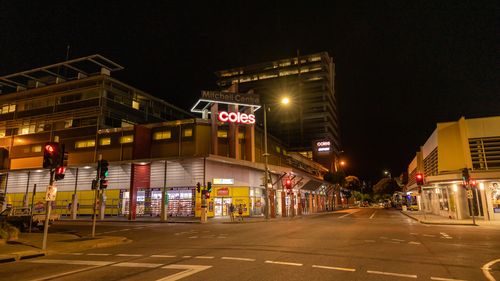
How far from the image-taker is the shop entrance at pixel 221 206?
39997 millimetres

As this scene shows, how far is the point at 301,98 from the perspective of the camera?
437 feet

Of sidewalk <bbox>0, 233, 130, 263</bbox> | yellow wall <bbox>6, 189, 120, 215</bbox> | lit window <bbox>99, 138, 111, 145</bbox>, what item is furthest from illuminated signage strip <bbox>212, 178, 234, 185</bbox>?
sidewalk <bbox>0, 233, 130, 263</bbox>

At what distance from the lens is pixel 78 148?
50469 millimetres

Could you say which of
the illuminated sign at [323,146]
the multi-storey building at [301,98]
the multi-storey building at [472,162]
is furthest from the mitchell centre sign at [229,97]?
the multi-storey building at [301,98]

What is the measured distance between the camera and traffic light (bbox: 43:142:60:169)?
1399 centimetres

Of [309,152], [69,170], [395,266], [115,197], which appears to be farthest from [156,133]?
[309,152]

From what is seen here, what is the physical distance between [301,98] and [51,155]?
124m

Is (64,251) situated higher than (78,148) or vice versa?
(78,148)

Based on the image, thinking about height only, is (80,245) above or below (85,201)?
below

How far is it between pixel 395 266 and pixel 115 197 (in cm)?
4103

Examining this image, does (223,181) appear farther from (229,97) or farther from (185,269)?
(185,269)

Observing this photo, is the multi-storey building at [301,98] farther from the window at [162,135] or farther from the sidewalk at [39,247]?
the sidewalk at [39,247]

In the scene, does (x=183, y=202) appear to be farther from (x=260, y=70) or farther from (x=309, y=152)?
(x=260, y=70)

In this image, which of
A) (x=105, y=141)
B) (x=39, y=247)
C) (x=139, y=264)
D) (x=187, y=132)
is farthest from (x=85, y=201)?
(x=139, y=264)
